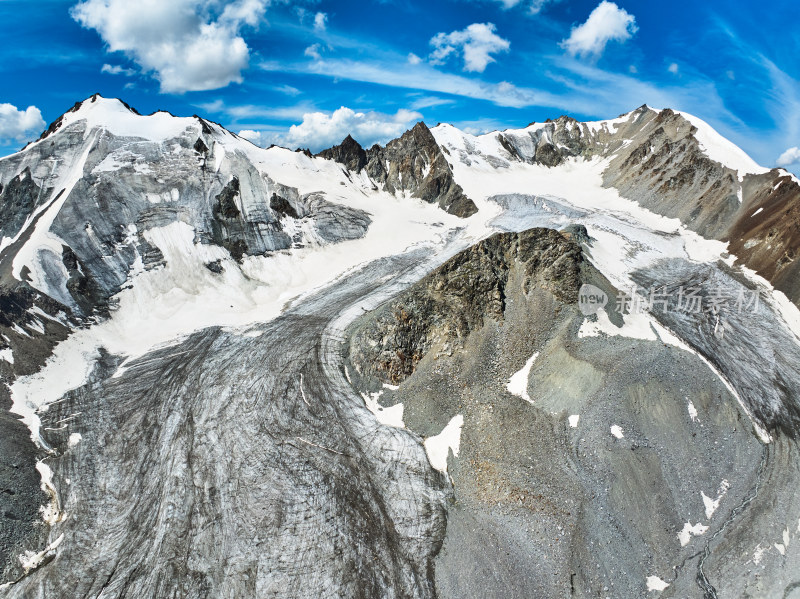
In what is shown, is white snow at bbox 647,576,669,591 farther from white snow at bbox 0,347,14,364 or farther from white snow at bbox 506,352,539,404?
white snow at bbox 0,347,14,364

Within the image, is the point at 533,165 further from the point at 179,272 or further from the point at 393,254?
the point at 179,272

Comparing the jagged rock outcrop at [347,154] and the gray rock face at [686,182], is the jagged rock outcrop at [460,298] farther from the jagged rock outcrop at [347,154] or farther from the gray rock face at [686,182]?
the jagged rock outcrop at [347,154]

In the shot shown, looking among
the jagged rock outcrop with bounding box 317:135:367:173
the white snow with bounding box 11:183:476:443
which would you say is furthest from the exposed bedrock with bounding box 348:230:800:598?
the jagged rock outcrop with bounding box 317:135:367:173

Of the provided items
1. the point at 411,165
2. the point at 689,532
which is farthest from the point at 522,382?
the point at 411,165

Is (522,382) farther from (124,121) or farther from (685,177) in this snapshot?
(124,121)

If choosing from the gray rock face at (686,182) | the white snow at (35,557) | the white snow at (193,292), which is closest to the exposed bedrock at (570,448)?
the white snow at (193,292)

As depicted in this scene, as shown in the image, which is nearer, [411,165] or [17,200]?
[17,200]
